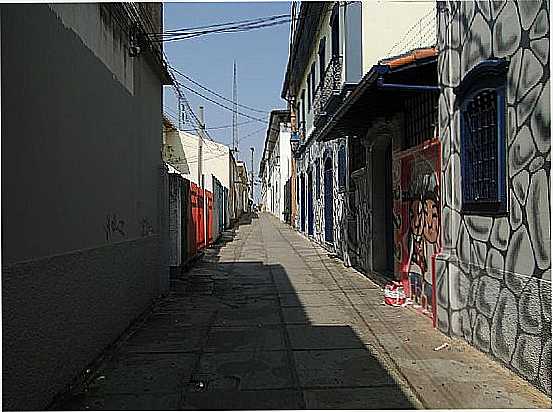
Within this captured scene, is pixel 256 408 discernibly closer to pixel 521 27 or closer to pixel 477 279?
pixel 477 279

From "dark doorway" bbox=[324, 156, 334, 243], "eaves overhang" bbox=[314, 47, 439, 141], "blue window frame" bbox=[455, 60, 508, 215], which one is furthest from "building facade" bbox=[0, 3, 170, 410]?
"dark doorway" bbox=[324, 156, 334, 243]

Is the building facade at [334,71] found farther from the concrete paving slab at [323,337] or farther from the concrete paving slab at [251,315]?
the concrete paving slab at [323,337]

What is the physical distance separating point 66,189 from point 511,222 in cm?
402

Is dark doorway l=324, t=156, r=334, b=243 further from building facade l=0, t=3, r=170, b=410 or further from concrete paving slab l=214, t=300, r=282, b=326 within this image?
building facade l=0, t=3, r=170, b=410

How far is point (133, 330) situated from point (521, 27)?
5.89 meters

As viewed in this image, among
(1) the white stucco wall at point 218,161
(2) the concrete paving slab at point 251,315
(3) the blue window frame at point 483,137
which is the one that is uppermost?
(1) the white stucco wall at point 218,161

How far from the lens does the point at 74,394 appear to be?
19.7 feet

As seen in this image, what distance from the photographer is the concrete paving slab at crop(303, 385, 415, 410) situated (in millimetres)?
5652

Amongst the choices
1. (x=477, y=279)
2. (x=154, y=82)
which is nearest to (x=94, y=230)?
(x=477, y=279)

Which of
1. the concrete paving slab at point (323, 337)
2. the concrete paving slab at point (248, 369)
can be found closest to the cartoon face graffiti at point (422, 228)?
the concrete paving slab at point (323, 337)

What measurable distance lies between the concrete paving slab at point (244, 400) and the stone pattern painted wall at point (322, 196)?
40.6 ft

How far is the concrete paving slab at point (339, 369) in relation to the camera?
6383 mm

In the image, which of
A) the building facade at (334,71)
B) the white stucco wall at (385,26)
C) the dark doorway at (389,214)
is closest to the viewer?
the dark doorway at (389,214)

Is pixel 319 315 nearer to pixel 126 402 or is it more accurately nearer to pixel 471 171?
pixel 471 171
